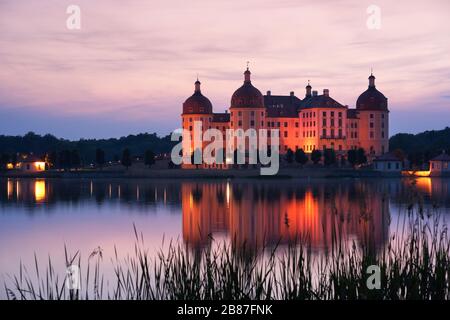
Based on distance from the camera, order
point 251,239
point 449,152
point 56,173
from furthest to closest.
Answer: point 449,152 < point 56,173 < point 251,239

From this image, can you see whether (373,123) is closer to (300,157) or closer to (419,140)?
(300,157)

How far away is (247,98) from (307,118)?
755 centimetres

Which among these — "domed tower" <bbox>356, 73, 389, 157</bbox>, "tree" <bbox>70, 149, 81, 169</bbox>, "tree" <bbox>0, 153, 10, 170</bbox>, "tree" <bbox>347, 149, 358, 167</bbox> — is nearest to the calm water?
"tree" <bbox>347, 149, 358, 167</bbox>

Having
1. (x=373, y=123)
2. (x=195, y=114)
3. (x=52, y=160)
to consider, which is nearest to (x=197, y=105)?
(x=195, y=114)

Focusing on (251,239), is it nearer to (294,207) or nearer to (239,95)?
(294,207)

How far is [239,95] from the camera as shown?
79.2 m

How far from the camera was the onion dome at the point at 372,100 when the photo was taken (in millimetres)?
82812

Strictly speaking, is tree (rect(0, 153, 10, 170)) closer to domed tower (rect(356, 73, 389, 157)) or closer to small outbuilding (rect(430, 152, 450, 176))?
domed tower (rect(356, 73, 389, 157))

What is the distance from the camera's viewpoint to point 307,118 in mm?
81125

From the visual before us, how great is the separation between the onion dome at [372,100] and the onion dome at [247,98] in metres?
12.4

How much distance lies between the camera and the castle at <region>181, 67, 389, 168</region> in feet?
260
